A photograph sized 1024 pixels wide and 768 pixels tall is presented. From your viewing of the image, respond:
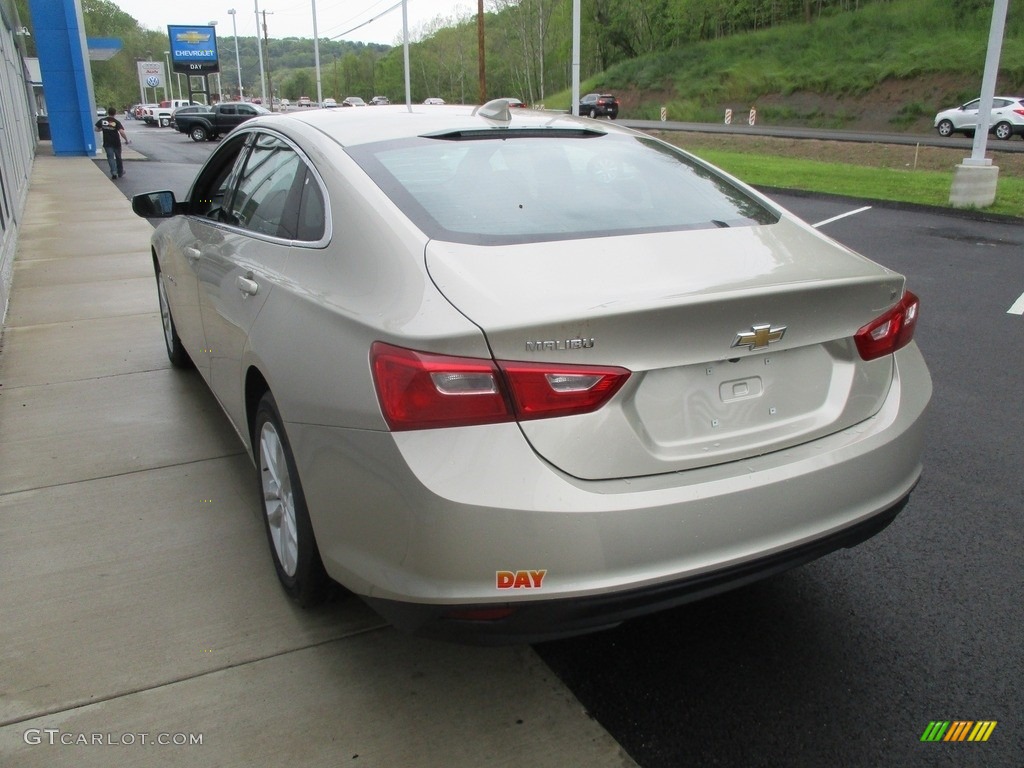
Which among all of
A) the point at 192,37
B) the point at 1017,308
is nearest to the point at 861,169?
the point at 1017,308

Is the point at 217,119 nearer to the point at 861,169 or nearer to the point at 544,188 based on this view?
the point at 861,169

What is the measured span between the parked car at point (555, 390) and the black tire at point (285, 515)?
0.01 meters

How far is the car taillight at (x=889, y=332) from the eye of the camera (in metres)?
2.60

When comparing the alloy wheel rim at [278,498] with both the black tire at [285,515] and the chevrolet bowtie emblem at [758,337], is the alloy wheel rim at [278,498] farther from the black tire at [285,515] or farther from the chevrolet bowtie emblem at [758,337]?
the chevrolet bowtie emblem at [758,337]

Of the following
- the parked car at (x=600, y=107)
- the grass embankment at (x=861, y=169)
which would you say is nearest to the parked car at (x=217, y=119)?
the grass embankment at (x=861, y=169)

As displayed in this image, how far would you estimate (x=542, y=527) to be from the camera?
2.11 meters

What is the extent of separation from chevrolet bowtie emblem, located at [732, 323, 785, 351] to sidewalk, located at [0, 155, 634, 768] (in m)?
1.17

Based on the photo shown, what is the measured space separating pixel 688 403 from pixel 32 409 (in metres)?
4.43

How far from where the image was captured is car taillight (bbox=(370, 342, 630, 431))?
2.12m

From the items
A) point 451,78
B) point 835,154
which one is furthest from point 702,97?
point 451,78

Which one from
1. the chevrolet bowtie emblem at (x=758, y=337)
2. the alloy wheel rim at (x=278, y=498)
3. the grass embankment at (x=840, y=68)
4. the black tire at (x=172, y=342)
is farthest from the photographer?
the grass embankment at (x=840, y=68)

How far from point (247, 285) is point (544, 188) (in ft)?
3.75

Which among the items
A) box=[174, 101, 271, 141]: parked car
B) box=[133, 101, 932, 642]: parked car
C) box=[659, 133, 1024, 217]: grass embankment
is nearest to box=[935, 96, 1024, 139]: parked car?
box=[659, 133, 1024, 217]: grass embankment

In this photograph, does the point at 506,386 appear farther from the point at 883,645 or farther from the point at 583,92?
the point at 583,92
